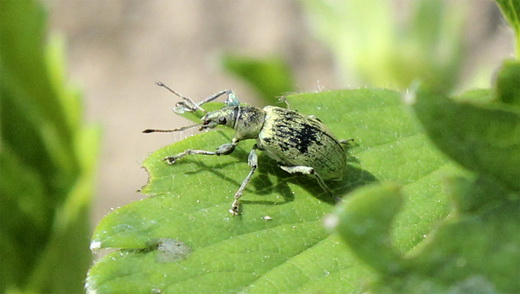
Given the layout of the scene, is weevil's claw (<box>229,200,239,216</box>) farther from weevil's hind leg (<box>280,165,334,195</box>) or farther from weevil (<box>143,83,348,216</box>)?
weevil's hind leg (<box>280,165,334,195</box>)

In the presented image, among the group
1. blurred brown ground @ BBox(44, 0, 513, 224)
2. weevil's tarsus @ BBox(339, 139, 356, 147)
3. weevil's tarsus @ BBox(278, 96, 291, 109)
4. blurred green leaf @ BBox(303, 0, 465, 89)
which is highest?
weevil's tarsus @ BBox(278, 96, 291, 109)

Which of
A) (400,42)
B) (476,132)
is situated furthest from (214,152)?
(400,42)

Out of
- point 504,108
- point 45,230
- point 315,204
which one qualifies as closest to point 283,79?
point 45,230

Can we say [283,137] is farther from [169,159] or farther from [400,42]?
[400,42]

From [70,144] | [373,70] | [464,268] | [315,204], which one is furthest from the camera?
[373,70]

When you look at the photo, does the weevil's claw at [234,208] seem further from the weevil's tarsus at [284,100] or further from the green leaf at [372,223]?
the green leaf at [372,223]

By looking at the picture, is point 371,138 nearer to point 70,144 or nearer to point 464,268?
point 464,268

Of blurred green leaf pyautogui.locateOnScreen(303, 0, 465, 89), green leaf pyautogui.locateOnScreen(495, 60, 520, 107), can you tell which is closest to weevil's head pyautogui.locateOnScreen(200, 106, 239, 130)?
green leaf pyautogui.locateOnScreen(495, 60, 520, 107)

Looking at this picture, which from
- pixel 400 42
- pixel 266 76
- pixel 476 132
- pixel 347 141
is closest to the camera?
pixel 476 132
